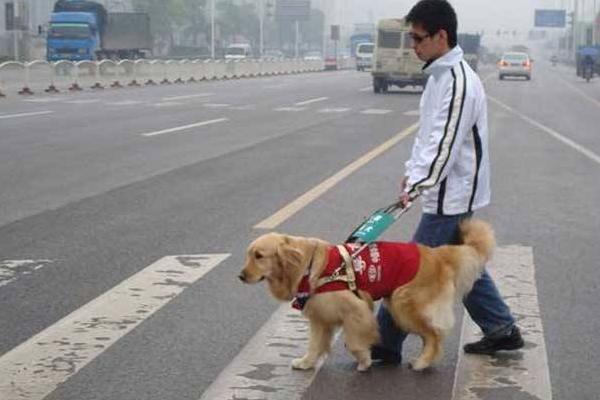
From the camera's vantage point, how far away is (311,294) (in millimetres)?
5082

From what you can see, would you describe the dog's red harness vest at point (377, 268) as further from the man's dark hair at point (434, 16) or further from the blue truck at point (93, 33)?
the blue truck at point (93, 33)

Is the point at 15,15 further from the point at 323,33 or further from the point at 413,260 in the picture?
the point at 323,33

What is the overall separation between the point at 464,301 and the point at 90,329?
2.10 metres

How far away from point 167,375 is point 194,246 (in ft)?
11.4

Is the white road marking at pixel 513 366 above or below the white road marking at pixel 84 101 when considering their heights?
above

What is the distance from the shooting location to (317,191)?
12055mm

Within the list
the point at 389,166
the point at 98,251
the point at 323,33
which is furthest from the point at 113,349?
the point at 323,33

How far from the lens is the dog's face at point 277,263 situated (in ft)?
16.5

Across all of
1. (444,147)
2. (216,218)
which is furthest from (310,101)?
(444,147)

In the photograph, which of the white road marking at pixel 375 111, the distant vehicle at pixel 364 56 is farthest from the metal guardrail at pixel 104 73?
the distant vehicle at pixel 364 56

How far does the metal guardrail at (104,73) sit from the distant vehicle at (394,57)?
1004 cm

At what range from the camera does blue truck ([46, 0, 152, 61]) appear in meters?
52.3

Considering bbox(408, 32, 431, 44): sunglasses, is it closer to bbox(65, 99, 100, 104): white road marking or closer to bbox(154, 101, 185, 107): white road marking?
bbox(154, 101, 185, 107): white road marking

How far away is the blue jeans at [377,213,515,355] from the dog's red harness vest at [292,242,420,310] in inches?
10.4
